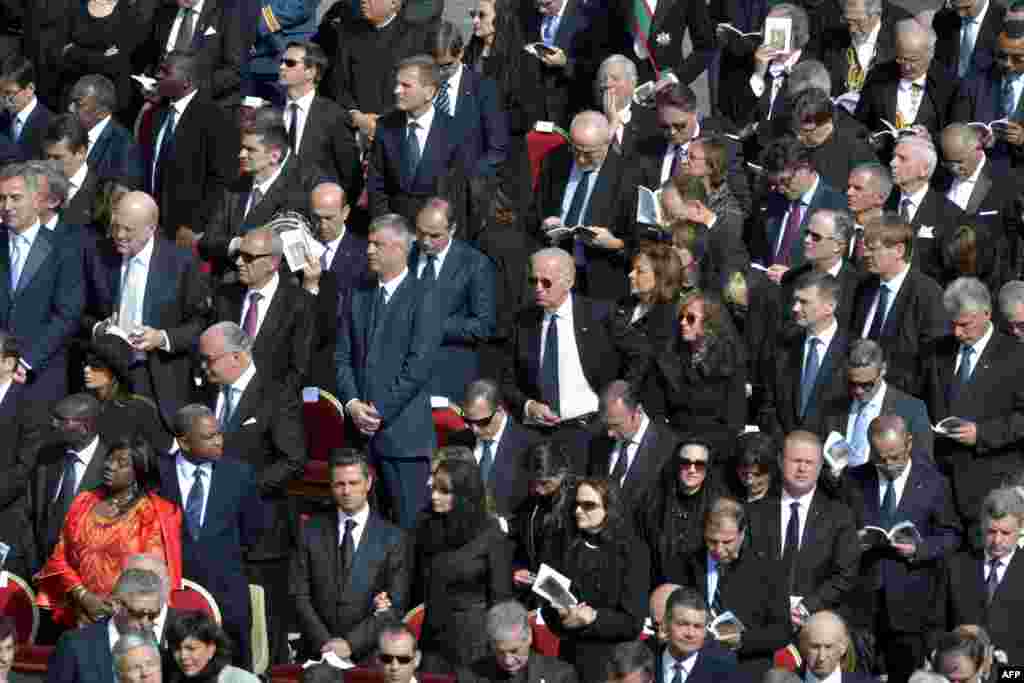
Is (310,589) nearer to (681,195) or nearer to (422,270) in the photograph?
(422,270)

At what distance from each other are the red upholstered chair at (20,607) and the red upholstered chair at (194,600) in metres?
0.78

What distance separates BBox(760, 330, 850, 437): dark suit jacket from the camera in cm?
1430

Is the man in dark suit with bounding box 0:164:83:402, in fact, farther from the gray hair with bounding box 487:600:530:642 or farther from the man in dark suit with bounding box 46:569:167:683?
the gray hair with bounding box 487:600:530:642

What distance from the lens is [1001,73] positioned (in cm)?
1667

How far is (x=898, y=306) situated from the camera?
1474 centimetres

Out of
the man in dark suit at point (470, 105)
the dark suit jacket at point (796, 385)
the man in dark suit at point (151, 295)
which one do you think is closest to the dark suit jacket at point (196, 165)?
the man in dark suit at point (470, 105)

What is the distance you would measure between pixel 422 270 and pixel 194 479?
2.06 meters

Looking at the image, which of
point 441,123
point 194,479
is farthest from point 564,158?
point 194,479

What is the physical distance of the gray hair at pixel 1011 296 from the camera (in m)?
14.4

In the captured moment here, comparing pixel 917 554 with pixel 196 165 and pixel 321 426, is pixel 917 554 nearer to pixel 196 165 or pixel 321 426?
pixel 321 426

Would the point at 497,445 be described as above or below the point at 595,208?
below

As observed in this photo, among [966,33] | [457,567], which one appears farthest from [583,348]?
[966,33]

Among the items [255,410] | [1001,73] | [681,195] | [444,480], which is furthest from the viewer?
[1001,73]

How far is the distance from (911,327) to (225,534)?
3.60m
